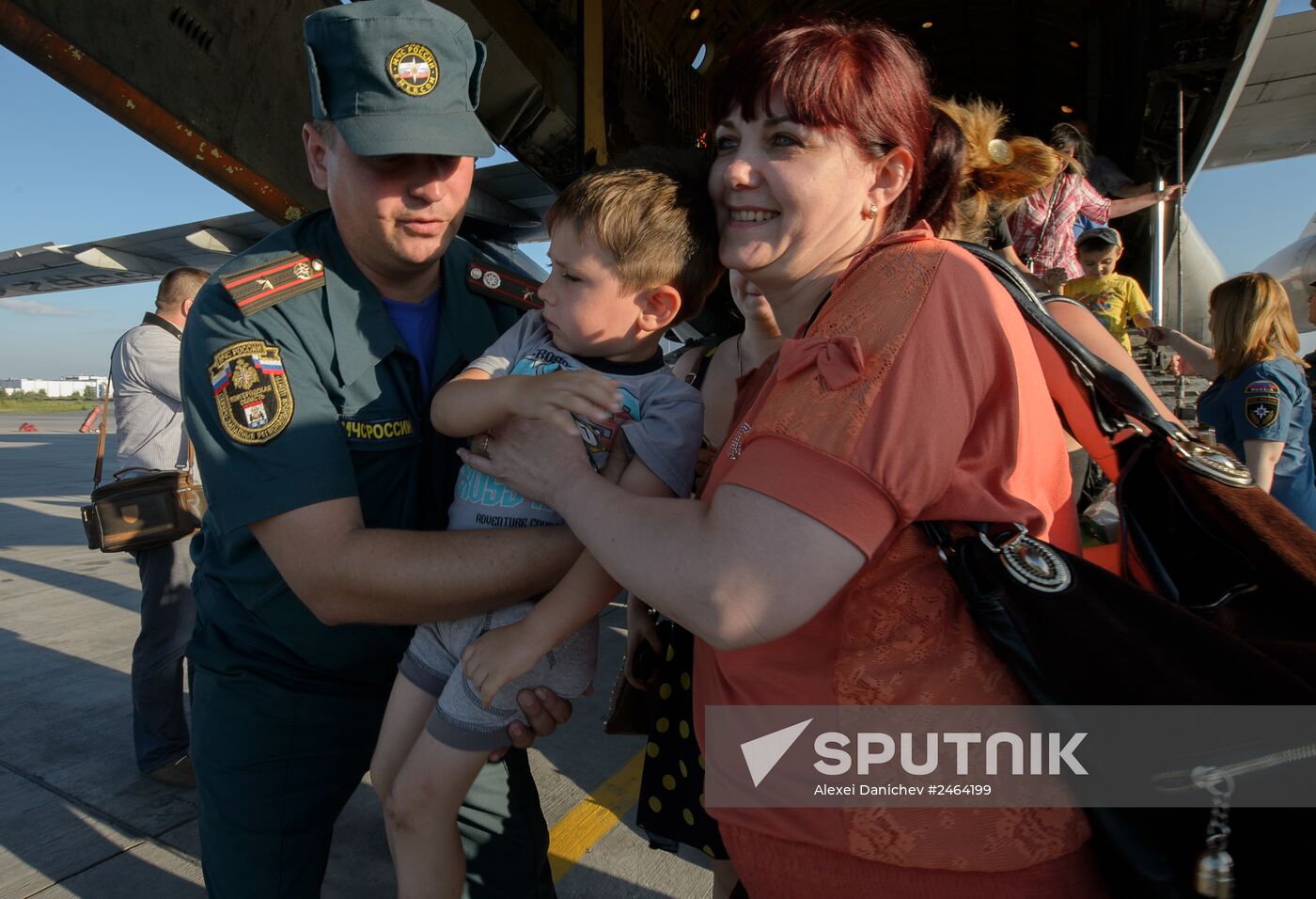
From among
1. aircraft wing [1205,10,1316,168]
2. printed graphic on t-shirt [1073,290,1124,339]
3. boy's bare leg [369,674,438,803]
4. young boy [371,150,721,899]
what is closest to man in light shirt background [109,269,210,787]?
boy's bare leg [369,674,438,803]

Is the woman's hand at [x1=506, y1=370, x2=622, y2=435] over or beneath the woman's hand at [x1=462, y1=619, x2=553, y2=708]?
over

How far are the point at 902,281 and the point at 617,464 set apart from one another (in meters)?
0.64

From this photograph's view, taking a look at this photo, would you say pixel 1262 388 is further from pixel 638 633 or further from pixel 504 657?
pixel 504 657

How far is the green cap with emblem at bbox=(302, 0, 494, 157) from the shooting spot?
1442 mm

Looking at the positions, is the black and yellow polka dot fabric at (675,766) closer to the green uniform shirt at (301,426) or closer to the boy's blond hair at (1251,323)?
the green uniform shirt at (301,426)

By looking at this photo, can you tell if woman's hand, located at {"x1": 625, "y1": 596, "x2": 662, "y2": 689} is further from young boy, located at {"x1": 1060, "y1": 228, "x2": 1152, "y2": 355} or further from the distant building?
the distant building

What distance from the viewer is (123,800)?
2.99m

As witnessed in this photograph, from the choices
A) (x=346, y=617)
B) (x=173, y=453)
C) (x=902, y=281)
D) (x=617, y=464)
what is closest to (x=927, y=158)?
(x=902, y=281)

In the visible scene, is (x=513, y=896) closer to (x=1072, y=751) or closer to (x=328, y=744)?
(x=328, y=744)

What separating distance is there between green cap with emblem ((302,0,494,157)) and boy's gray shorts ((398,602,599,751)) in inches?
36.9

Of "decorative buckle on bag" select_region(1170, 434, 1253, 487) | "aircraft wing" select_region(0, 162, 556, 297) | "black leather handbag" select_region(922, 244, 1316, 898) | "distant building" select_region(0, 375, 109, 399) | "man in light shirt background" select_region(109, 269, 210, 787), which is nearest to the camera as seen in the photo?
"black leather handbag" select_region(922, 244, 1316, 898)

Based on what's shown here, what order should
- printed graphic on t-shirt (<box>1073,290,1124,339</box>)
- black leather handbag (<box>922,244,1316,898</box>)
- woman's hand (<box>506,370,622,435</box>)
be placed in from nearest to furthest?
black leather handbag (<box>922,244,1316,898</box>), woman's hand (<box>506,370,622,435</box>), printed graphic on t-shirt (<box>1073,290,1124,339</box>)

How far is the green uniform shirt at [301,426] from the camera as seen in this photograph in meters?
1.42

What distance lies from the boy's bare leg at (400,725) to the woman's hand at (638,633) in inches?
16.3
